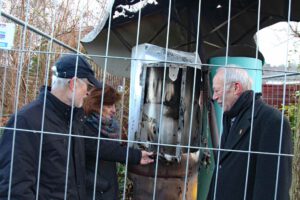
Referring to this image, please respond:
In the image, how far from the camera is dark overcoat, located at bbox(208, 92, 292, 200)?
2061 millimetres

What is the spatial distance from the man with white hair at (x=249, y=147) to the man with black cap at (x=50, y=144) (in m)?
0.80

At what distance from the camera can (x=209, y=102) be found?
3.18 metres

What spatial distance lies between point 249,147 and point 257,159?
144 mm

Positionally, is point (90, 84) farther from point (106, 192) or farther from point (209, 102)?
point (209, 102)

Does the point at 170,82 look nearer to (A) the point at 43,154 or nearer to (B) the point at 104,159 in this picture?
(B) the point at 104,159

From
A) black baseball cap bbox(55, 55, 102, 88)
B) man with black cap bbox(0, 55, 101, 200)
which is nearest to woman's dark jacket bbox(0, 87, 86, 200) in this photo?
man with black cap bbox(0, 55, 101, 200)

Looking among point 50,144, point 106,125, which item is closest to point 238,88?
point 106,125

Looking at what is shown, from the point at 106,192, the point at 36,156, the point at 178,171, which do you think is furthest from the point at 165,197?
the point at 36,156

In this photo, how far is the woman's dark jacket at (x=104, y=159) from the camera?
262 cm

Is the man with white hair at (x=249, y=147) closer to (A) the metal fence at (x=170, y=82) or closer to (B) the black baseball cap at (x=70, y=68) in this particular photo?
(A) the metal fence at (x=170, y=82)

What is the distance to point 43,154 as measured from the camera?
2145 mm

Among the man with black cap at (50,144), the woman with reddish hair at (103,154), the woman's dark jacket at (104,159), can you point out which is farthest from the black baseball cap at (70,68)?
the woman's dark jacket at (104,159)

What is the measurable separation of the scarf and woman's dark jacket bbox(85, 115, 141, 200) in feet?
0.05

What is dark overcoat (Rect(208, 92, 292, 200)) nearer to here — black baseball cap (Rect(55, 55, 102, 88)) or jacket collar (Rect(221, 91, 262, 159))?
jacket collar (Rect(221, 91, 262, 159))
